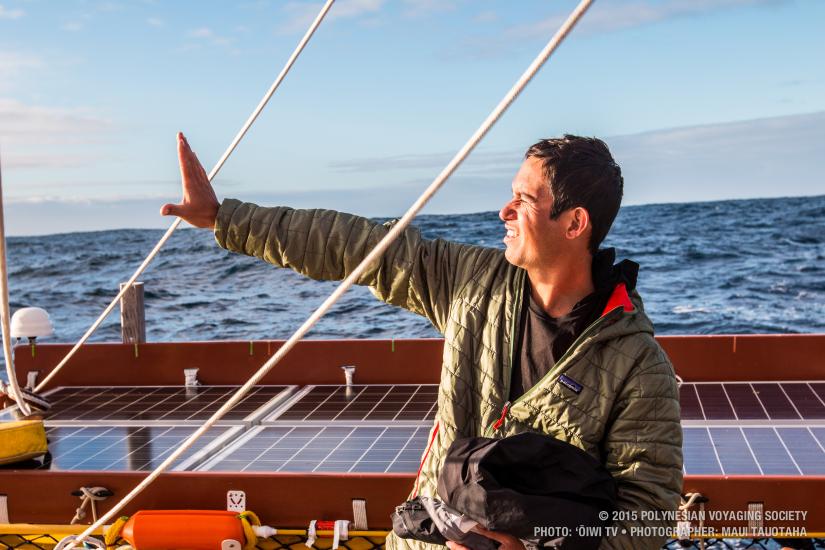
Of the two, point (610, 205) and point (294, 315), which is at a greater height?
point (610, 205)

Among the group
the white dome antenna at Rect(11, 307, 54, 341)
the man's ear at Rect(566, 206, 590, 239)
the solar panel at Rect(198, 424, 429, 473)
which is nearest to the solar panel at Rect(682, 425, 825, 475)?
the solar panel at Rect(198, 424, 429, 473)

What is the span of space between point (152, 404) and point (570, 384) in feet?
17.8

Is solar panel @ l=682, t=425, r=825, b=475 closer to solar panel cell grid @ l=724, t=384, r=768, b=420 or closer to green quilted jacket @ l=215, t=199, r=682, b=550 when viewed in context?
solar panel cell grid @ l=724, t=384, r=768, b=420

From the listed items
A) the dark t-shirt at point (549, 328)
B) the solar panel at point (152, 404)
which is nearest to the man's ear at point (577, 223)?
the dark t-shirt at point (549, 328)

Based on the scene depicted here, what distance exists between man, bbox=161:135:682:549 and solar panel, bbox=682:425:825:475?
2.96 meters

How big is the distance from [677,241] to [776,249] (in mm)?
4710

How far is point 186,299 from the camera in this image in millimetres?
39469

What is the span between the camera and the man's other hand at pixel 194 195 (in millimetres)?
2383

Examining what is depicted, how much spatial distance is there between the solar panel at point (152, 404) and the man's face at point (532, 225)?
14.6 feet

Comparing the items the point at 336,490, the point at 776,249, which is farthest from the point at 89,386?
the point at 776,249

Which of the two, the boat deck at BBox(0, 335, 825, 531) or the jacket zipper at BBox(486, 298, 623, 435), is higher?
the jacket zipper at BBox(486, 298, 623, 435)

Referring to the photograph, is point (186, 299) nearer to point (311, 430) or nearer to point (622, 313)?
point (311, 430)

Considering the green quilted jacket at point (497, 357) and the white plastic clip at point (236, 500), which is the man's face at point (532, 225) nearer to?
the green quilted jacket at point (497, 357)

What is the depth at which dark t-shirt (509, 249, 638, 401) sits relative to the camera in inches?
87.0
